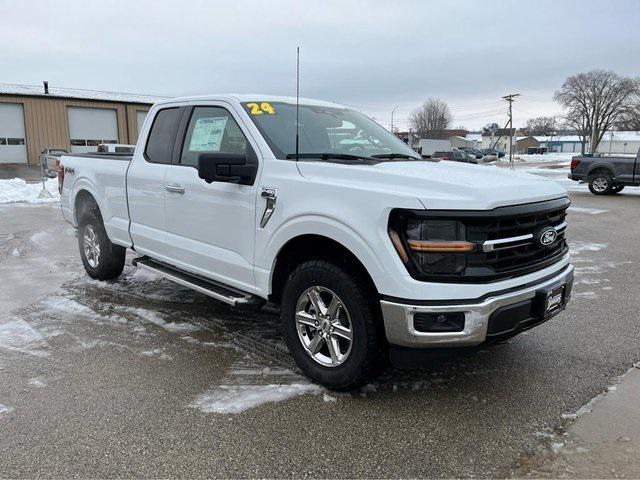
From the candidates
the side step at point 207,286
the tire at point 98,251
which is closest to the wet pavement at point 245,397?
the side step at point 207,286

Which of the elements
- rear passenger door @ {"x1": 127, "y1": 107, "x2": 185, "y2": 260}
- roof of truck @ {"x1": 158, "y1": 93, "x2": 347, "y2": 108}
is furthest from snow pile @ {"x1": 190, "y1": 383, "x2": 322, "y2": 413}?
roof of truck @ {"x1": 158, "y1": 93, "x2": 347, "y2": 108}

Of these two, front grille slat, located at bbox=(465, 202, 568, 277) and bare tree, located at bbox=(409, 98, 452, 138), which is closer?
front grille slat, located at bbox=(465, 202, 568, 277)

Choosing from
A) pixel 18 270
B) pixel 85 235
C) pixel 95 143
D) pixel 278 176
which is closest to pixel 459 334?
pixel 278 176

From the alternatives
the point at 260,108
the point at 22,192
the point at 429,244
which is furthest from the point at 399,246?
the point at 22,192

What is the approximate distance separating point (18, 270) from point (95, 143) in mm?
34188

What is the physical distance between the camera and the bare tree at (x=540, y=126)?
132 metres

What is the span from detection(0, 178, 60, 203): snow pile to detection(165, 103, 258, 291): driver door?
1253 centimetres

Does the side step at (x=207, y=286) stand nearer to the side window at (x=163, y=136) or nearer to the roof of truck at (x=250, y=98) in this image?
the side window at (x=163, y=136)

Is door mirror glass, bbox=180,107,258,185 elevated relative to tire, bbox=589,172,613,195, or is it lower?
elevated

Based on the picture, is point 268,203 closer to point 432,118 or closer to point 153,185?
point 153,185

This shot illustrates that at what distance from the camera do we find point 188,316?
16.9 ft

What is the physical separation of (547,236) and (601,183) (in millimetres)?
16825

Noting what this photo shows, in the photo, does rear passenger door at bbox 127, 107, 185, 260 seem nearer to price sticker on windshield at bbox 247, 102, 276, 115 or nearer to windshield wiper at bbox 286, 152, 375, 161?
price sticker on windshield at bbox 247, 102, 276, 115

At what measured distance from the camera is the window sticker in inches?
174
